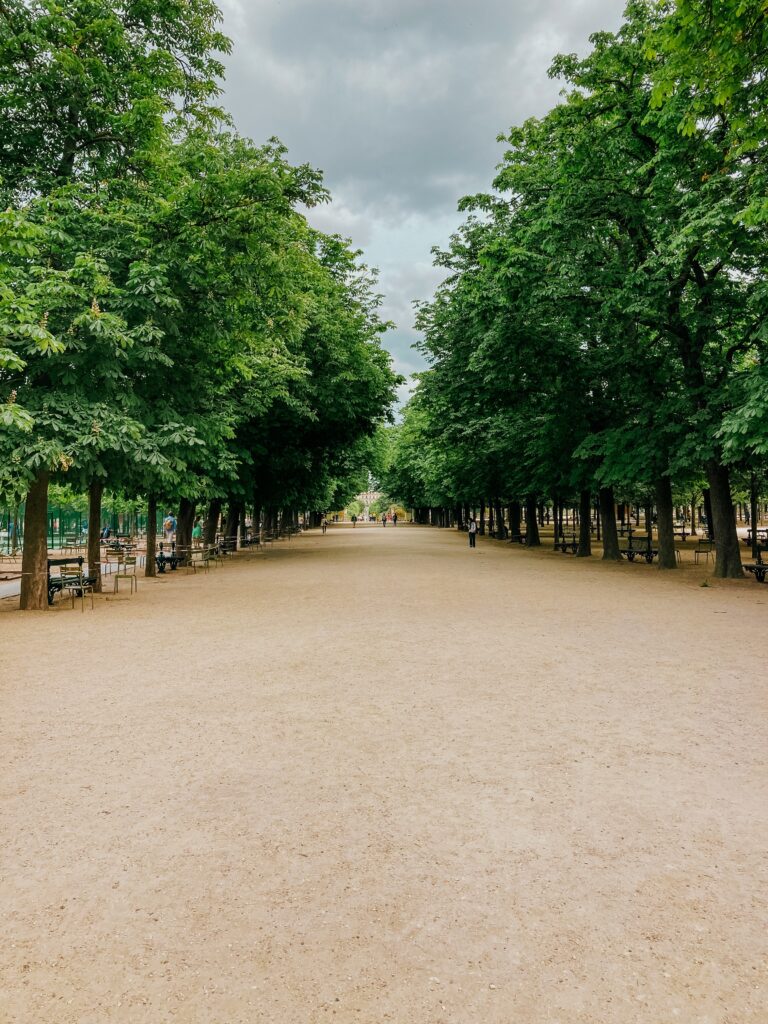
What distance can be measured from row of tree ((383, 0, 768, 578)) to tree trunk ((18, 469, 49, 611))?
40.7 feet

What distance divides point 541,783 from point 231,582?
15756mm

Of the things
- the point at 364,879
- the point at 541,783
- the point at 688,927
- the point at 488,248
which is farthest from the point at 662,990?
the point at 488,248

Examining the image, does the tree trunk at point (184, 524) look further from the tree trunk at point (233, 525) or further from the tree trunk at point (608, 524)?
the tree trunk at point (608, 524)

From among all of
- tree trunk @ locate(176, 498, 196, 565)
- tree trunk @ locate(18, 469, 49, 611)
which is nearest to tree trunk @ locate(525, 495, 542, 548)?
tree trunk @ locate(176, 498, 196, 565)

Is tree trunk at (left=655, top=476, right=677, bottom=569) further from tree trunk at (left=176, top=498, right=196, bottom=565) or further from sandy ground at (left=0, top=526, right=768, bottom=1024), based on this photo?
tree trunk at (left=176, top=498, right=196, bottom=565)

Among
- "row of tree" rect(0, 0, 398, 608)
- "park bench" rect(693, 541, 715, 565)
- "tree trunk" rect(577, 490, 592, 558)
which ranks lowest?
"park bench" rect(693, 541, 715, 565)

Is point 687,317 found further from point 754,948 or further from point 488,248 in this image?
point 754,948

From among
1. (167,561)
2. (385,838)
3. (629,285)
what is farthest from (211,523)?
(385,838)

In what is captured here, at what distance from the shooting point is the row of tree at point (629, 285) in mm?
14219

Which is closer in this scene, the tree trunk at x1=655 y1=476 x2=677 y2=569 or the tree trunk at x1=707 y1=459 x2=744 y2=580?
the tree trunk at x1=707 y1=459 x2=744 y2=580

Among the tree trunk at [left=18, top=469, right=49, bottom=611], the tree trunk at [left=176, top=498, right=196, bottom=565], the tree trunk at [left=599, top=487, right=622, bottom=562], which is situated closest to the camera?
the tree trunk at [left=18, top=469, right=49, bottom=611]

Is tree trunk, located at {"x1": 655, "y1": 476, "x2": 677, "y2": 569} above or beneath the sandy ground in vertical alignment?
above

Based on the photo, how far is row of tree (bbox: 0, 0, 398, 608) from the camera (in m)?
11.9

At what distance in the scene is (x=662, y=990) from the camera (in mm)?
2682
